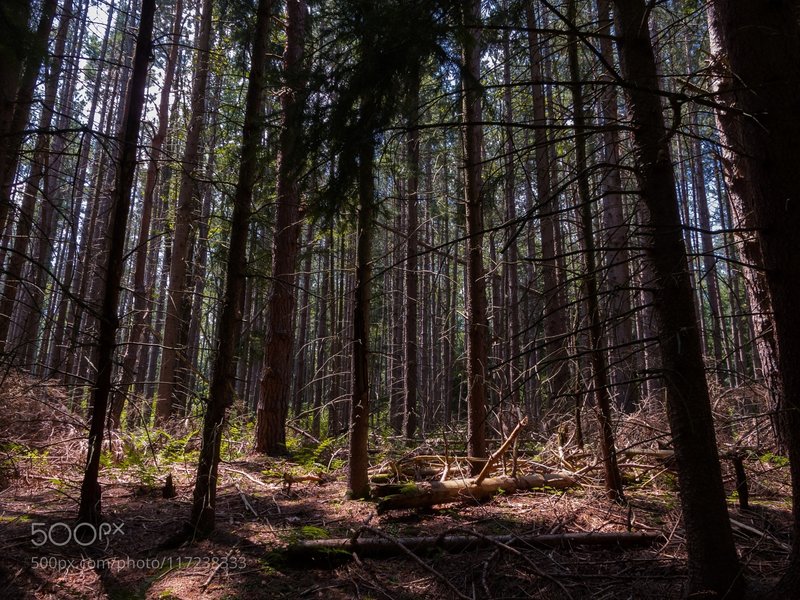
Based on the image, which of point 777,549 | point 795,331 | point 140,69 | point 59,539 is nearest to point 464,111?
point 140,69

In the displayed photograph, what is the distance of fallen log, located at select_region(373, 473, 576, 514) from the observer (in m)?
5.29

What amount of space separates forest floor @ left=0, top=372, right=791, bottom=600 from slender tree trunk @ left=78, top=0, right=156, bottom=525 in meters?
0.22

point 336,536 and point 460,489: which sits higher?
point 460,489

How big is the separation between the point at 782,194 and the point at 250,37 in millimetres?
4962

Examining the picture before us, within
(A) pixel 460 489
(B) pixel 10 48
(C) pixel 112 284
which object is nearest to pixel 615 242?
(A) pixel 460 489

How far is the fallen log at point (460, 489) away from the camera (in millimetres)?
5285

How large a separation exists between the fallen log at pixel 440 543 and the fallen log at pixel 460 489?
954mm

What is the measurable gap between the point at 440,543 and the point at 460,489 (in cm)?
138

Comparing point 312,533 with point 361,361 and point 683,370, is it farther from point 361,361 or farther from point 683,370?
point 683,370

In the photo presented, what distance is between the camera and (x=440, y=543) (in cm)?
427

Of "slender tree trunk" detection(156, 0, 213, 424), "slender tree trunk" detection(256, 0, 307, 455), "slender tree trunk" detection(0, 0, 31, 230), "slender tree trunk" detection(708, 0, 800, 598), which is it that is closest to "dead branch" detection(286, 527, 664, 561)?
"slender tree trunk" detection(708, 0, 800, 598)

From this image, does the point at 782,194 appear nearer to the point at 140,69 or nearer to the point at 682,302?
the point at 682,302

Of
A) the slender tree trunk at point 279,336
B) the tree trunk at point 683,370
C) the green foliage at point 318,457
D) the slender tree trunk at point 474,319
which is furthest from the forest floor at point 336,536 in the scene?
the slender tree trunk at point 279,336

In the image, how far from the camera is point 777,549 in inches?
138
